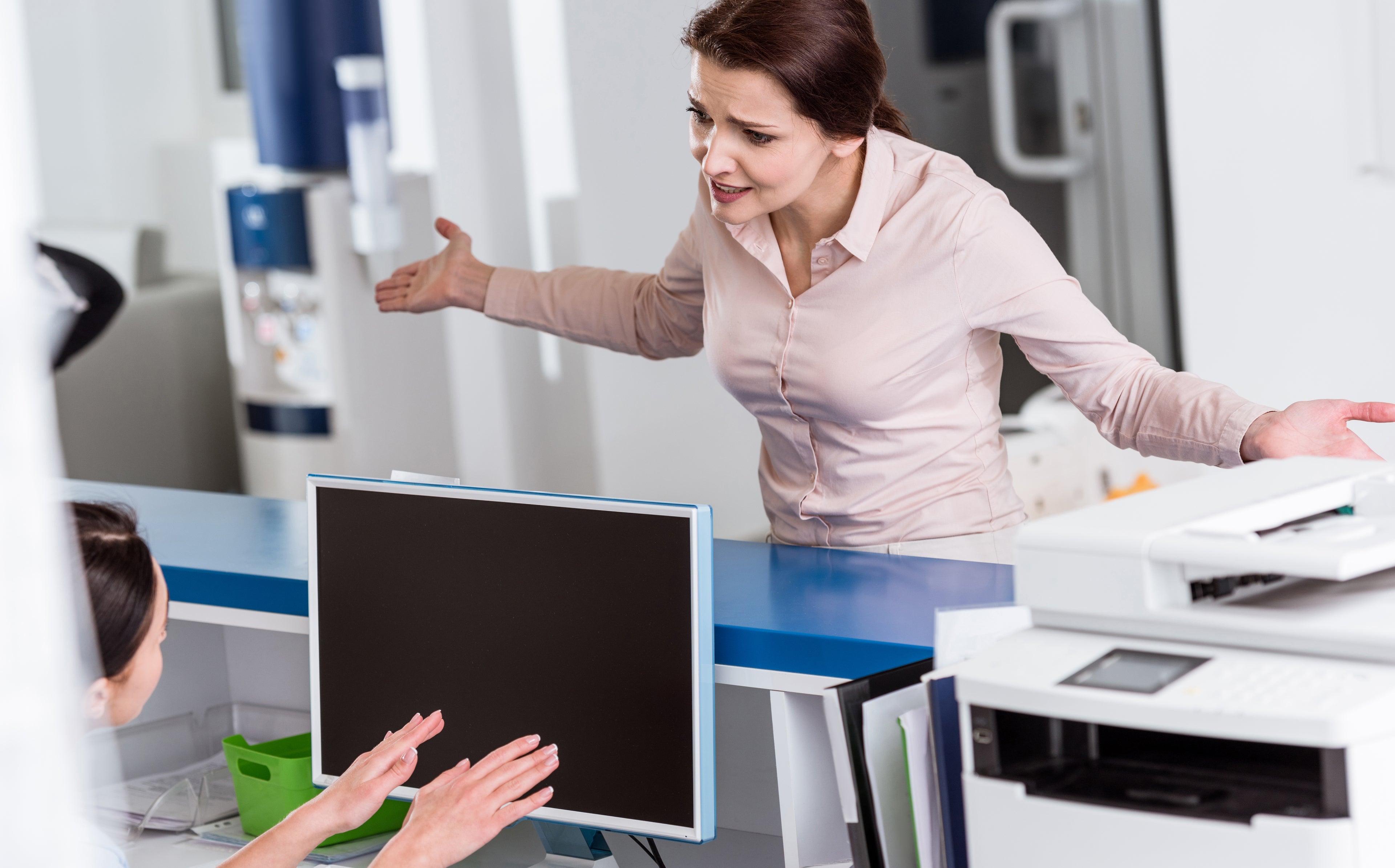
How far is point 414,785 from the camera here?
154cm

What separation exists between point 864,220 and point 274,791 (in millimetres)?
924

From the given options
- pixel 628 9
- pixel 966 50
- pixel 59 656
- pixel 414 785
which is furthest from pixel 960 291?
pixel 966 50

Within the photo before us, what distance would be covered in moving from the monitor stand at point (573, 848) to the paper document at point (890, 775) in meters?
0.47

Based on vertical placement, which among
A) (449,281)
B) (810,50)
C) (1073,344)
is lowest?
(1073,344)

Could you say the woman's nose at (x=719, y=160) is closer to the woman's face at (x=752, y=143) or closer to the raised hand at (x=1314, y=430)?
the woman's face at (x=752, y=143)

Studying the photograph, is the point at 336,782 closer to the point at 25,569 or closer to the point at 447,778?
the point at 447,778

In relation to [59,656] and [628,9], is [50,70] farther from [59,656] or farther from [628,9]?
[59,656]

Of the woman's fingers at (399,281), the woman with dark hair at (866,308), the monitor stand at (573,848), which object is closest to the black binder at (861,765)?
the monitor stand at (573,848)

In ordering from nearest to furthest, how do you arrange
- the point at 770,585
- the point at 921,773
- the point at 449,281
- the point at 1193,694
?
the point at 1193,694 < the point at 921,773 < the point at 770,585 < the point at 449,281

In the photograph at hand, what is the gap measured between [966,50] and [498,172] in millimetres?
1373

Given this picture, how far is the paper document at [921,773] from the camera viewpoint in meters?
1.14

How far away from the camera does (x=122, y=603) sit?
137 centimetres

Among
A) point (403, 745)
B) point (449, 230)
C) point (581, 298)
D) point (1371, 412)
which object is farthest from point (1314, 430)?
point (449, 230)

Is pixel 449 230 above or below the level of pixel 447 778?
above
